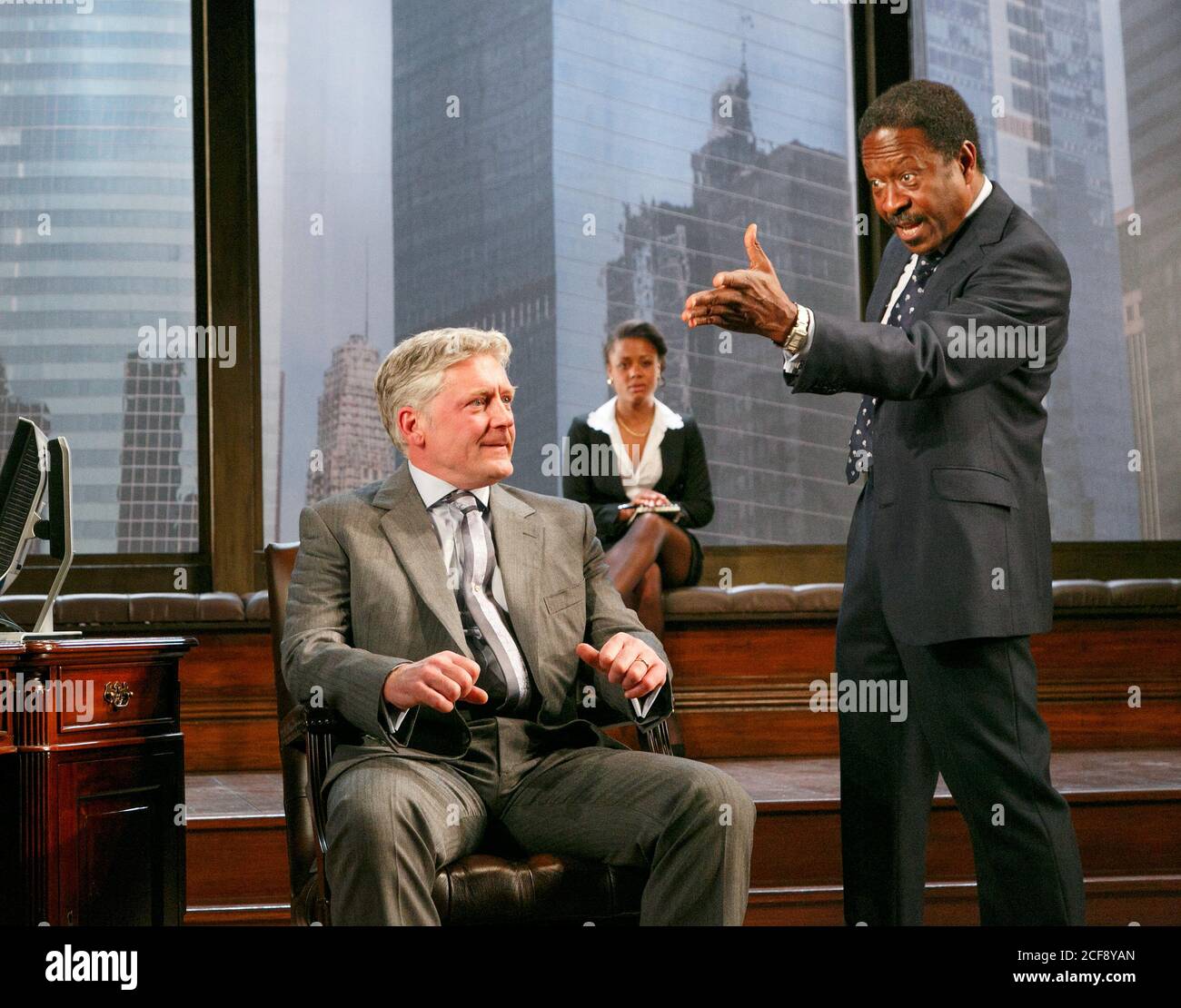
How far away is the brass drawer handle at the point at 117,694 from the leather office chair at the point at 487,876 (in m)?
0.32

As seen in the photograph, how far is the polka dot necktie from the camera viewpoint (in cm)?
230

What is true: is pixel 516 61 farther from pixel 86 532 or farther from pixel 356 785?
pixel 356 785

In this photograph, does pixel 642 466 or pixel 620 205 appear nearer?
pixel 642 466

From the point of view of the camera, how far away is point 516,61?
5.35 metres

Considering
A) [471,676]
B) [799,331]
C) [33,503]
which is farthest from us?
[33,503]

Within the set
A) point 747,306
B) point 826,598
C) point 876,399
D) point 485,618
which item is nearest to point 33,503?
point 485,618

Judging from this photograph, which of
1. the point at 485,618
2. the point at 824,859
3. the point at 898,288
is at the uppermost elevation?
the point at 898,288

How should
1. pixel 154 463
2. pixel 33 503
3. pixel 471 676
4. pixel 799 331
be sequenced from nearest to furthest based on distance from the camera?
pixel 471 676 < pixel 799 331 < pixel 33 503 < pixel 154 463

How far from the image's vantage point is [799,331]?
1.99 metres

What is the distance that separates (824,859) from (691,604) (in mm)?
1373

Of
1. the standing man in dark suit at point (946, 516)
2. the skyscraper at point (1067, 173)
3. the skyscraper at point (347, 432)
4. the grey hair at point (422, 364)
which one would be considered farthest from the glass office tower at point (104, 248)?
the standing man in dark suit at point (946, 516)

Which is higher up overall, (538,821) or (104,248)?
(104,248)

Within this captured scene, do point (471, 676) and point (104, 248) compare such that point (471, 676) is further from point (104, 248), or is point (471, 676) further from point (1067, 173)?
point (1067, 173)
